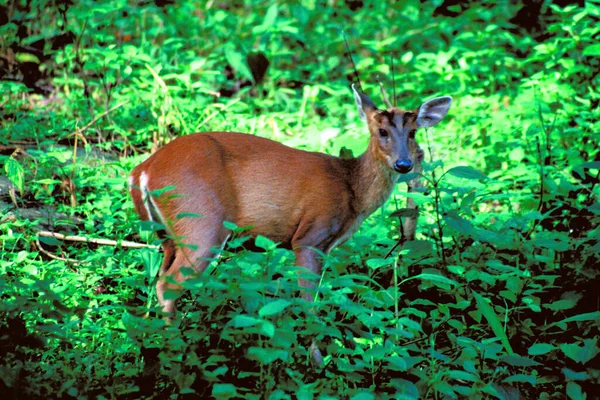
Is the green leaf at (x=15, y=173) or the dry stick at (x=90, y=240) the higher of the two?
the green leaf at (x=15, y=173)

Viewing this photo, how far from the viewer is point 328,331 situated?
3.25 meters

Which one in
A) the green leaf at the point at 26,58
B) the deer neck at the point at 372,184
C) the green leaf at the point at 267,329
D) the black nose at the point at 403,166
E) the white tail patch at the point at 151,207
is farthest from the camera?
the green leaf at the point at 26,58

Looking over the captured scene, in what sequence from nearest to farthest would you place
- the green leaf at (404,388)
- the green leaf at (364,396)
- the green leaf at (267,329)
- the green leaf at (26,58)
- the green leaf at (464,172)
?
1. the green leaf at (267,329)
2. the green leaf at (364,396)
3. the green leaf at (404,388)
4. the green leaf at (464,172)
5. the green leaf at (26,58)

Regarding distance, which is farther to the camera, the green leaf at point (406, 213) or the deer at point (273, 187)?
the deer at point (273, 187)

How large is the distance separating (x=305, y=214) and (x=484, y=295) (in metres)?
1.20

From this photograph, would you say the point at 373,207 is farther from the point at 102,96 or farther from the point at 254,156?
the point at 102,96

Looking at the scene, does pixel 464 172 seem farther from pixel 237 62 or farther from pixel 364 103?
pixel 237 62

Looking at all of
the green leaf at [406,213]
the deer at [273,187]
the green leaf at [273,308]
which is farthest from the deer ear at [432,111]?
the green leaf at [273,308]

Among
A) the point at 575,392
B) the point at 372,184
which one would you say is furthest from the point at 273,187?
the point at 575,392

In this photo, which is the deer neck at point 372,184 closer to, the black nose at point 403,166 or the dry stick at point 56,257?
the black nose at point 403,166

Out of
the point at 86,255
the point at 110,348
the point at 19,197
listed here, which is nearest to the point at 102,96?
the point at 19,197

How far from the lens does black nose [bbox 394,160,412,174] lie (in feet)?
15.8

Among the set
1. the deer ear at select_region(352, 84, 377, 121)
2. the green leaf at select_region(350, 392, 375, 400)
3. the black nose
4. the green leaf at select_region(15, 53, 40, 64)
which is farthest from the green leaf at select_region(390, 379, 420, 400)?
the green leaf at select_region(15, 53, 40, 64)

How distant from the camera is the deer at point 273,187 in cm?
458
